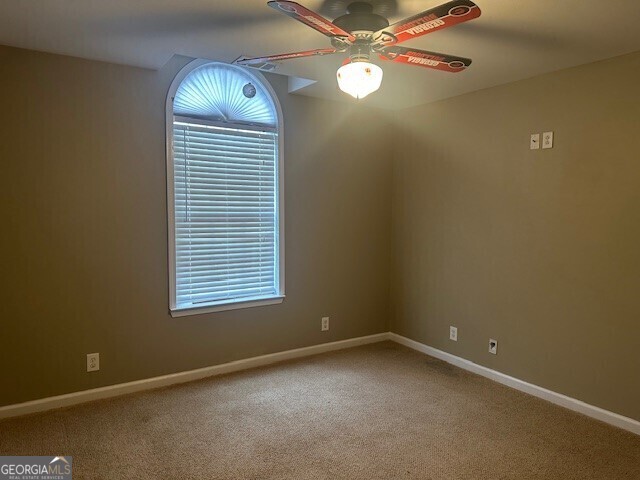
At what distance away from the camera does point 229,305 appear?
12.0 ft

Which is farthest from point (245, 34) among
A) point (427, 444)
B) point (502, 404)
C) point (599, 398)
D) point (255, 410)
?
point (599, 398)

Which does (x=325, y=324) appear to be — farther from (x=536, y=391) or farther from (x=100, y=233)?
(x=100, y=233)

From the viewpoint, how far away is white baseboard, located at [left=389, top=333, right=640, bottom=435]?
9.39ft

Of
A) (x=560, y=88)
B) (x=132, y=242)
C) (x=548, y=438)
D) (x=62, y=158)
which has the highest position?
(x=560, y=88)

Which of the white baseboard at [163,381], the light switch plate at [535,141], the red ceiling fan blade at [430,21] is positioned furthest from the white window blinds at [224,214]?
the light switch plate at [535,141]

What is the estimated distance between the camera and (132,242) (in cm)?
324

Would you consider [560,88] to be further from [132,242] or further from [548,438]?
[132,242]

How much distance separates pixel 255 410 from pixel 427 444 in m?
1.13

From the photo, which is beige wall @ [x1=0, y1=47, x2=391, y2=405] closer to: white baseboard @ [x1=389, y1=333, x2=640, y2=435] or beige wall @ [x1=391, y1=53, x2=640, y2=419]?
beige wall @ [x1=391, y1=53, x2=640, y2=419]

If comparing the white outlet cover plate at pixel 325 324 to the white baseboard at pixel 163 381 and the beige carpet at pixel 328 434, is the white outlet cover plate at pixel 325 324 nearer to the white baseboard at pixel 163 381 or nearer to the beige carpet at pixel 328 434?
the white baseboard at pixel 163 381

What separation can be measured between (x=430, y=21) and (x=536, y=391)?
2763mm

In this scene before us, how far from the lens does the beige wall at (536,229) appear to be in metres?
2.84

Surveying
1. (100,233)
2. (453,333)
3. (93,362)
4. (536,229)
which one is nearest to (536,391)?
(453,333)

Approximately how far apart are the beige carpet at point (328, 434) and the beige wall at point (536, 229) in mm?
395
